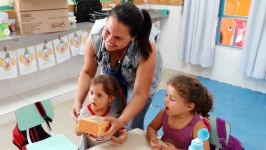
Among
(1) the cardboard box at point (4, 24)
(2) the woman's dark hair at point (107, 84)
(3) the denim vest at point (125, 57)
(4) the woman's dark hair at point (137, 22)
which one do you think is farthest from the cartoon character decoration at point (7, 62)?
(4) the woman's dark hair at point (137, 22)

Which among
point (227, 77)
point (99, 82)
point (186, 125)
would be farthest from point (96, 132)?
point (227, 77)

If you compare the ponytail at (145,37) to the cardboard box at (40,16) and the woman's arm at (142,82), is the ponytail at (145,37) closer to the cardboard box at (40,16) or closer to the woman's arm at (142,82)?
the woman's arm at (142,82)

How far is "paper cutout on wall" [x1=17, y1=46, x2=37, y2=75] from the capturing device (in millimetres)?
2650

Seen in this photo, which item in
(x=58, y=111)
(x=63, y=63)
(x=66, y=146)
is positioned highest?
(x=66, y=146)

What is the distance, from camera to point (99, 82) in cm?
125

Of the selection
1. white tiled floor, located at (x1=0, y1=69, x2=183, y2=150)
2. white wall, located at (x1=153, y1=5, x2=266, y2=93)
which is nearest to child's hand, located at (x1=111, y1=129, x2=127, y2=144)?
white tiled floor, located at (x1=0, y1=69, x2=183, y2=150)

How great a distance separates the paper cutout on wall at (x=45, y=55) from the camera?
9.17 feet

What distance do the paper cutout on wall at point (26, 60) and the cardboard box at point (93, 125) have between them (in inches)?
75.1

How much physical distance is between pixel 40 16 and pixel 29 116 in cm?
137

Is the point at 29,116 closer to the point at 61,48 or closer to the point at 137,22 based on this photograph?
the point at 137,22

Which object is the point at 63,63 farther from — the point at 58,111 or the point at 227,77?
the point at 227,77

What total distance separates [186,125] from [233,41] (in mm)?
2556

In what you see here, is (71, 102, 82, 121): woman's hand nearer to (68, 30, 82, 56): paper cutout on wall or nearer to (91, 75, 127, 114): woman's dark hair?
(91, 75, 127, 114): woman's dark hair

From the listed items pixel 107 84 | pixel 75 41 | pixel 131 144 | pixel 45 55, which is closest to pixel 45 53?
pixel 45 55
